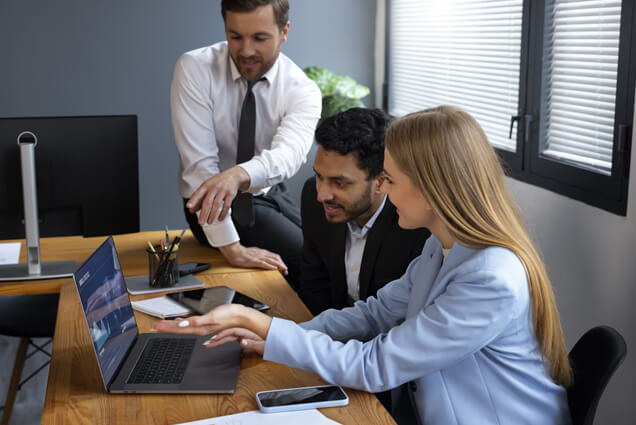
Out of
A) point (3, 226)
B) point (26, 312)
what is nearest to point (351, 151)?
point (3, 226)

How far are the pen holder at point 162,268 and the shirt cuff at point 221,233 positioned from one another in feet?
0.78

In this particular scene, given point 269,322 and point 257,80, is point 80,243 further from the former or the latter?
point 269,322

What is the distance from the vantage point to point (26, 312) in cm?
249

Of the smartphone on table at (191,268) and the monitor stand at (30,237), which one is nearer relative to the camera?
the monitor stand at (30,237)

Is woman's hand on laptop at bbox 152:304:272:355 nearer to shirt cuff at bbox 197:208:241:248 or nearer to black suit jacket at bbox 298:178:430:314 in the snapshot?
black suit jacket at bbox 298:178:430:314

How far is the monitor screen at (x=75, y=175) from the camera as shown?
1.95m

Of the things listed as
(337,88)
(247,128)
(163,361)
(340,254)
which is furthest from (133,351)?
(337,88)

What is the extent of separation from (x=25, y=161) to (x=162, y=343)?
0.74m

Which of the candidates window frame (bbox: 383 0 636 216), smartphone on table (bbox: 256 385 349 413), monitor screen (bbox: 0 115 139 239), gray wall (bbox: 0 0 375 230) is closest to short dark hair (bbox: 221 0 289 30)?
monitor screen (bbox: 0 115 139 239)

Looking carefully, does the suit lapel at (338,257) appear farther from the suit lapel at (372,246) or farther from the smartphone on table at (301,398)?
the smartphone on table at (301,398)

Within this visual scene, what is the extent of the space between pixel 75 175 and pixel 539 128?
169 centimetres

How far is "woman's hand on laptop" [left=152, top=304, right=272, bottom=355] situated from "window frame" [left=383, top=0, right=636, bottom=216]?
4.04ft

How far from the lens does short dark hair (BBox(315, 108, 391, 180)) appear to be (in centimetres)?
189

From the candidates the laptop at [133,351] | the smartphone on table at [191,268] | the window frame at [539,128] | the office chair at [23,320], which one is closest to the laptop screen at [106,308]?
the laptop at [133,351]
